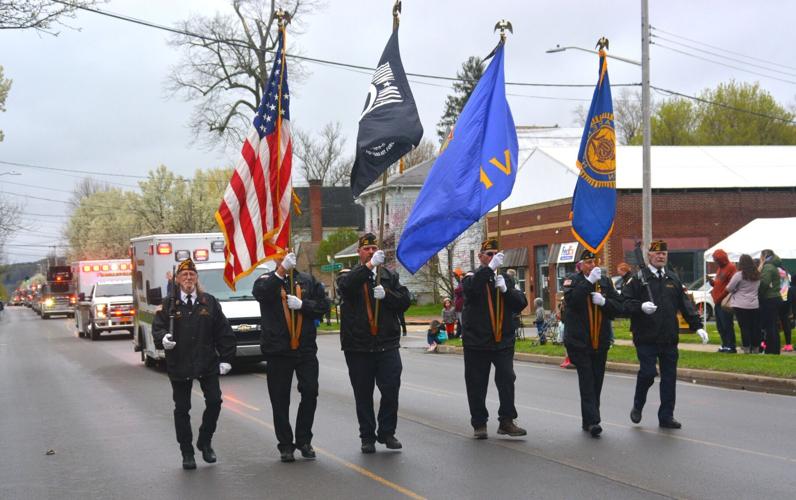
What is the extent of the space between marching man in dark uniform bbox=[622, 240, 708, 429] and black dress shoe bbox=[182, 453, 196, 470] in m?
4.79

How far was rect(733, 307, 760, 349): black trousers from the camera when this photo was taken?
1864cm

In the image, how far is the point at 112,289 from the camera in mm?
36281

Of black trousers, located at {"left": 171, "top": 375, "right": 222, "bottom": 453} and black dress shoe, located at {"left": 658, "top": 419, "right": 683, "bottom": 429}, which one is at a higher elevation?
black trousers, located at {"left": 171, "top": 375, "right": 222, "bottom": 453}

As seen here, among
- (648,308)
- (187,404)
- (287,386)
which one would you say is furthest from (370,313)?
(648,308)

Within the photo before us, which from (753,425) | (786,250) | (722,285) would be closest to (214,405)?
(753,425)

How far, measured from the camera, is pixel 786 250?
24.4m

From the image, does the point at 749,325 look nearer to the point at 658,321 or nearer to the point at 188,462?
the point at 658,321

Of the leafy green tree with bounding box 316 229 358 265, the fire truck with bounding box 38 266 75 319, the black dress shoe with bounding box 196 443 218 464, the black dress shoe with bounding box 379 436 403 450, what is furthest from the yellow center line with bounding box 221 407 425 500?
the fire truck with bounding box 38 266 75 319

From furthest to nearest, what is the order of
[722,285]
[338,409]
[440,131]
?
[440,131]
[722,285]
[338,409]

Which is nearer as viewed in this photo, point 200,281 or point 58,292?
point 200,281

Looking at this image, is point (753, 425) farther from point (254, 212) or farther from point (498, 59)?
point (254, 212)

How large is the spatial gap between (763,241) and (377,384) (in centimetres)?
1781

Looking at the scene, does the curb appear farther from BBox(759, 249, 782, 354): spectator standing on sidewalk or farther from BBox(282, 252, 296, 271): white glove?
BBox(282, 252, 296, 271): white glove

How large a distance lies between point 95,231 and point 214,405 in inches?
3408
